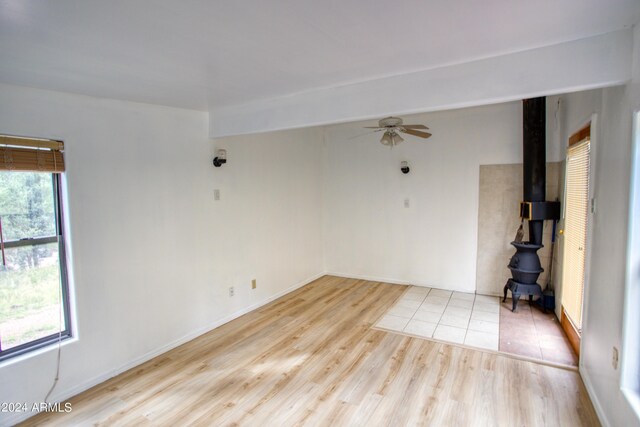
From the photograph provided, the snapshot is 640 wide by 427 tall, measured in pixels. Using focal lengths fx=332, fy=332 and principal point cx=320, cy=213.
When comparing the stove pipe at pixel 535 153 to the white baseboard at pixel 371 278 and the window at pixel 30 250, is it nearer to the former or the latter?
the white baseboard at pixel 371 278

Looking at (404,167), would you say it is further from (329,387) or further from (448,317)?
(329,387)

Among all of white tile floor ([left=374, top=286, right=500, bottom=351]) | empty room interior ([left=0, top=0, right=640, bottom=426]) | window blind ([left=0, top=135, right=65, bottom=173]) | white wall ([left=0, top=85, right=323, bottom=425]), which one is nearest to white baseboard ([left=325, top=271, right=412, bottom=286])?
white tile floor ([left=374, top=286, right=500, bottom=351])

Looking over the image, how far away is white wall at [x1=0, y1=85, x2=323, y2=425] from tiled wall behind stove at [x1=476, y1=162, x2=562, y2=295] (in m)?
3.01

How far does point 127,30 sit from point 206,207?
2.27 metres

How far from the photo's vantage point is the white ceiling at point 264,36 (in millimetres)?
1407

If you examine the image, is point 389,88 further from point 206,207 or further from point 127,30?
point 206,207

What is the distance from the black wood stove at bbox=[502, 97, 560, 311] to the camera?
3.90 meters

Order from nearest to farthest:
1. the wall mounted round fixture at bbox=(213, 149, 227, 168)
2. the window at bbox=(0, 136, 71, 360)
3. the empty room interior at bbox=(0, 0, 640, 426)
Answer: the empty room interior at bbox=(0, 0, 640, 426), the window at bbox=(0, 136, 71, 360), the wall mounted round fixture at bbox=(213, 149, 227, 168)

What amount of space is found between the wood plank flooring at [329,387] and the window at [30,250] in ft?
2.04

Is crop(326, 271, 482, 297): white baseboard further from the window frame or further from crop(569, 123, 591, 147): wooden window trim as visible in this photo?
the window frame

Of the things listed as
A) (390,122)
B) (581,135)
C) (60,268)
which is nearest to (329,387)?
(60,268)

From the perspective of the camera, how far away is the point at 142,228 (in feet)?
10.1

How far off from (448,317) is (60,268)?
13.0 ft

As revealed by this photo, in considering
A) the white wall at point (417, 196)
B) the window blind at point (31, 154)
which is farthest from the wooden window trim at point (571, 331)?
the window blind at point (31, 154)
